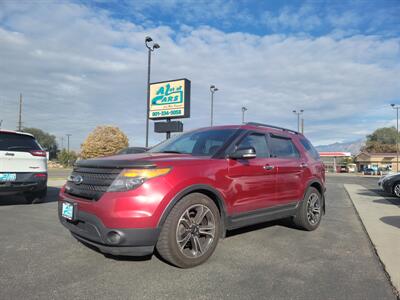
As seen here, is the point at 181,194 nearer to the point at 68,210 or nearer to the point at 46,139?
the point at 68,210

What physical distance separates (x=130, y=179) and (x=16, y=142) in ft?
16.5

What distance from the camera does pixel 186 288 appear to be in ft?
9.71

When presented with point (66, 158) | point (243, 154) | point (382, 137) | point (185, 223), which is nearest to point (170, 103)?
point (243, 154)

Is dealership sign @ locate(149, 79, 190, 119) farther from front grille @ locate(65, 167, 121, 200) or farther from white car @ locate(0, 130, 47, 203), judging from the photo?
front grille @ locate(65, 167, 121, 200)

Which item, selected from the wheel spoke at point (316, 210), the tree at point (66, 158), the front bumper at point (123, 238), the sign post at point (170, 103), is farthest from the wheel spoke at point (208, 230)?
the tree at point (66, 158)

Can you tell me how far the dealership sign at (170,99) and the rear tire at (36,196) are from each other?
448 inches

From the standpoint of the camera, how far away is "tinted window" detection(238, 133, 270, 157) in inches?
176

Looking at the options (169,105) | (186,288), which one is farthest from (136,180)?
(169,105)

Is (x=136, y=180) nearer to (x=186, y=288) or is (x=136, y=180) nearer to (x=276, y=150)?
(x=186, y=288)

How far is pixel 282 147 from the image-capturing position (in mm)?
5176

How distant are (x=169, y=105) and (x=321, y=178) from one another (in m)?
13.9

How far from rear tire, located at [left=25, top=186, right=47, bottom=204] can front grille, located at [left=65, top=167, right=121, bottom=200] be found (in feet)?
14.6

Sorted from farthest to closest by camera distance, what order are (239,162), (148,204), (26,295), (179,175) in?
(239,162)
(179,175)
(148,204)
(26,295)

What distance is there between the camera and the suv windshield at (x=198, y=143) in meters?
4.23
